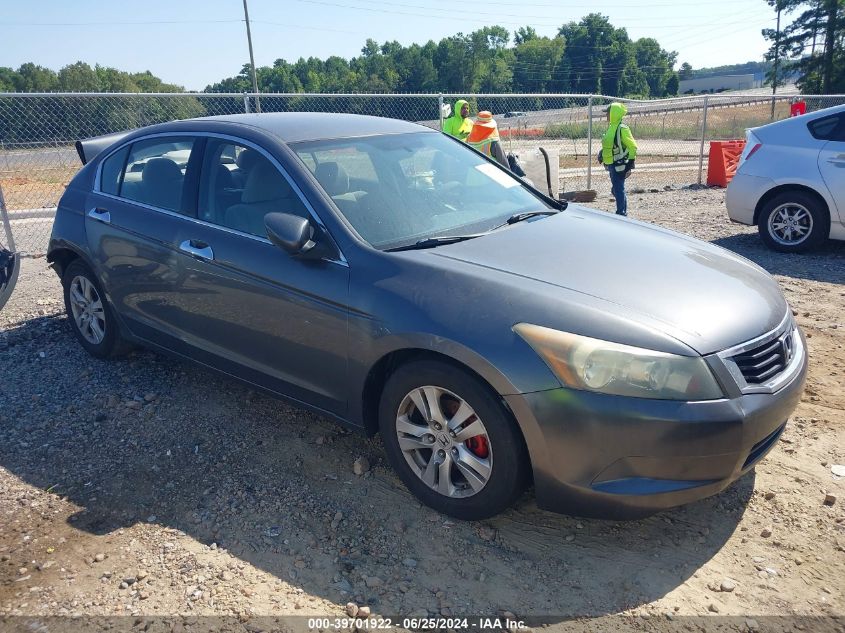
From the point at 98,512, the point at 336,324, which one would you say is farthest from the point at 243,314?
the point at 98,512

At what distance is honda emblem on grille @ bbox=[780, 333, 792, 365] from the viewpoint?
3.20m

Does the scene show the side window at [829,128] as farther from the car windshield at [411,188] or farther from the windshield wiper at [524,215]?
the windshield wiper at [524,215]

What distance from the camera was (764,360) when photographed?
10.0 feet

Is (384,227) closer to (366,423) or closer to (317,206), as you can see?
(317,206)

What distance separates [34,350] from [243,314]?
2649mm

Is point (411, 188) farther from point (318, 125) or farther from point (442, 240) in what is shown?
point (318, 125)

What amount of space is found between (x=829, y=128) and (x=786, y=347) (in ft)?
18.8

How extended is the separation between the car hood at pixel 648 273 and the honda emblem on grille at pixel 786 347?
0.09m

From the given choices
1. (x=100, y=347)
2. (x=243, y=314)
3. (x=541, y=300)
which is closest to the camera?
(x=541, y=300)

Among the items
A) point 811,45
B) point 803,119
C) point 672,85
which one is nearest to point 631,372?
point 803,119

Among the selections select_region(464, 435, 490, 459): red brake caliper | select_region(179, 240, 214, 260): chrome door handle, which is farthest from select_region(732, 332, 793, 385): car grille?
select_region(179, 240, 214, 260): chrome door handle

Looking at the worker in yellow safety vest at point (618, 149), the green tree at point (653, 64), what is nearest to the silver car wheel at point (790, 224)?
the worker in yellow safety vest at point (618, 149)

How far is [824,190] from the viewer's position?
772 cm

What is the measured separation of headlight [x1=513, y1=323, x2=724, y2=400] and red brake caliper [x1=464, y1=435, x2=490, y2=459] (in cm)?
50
